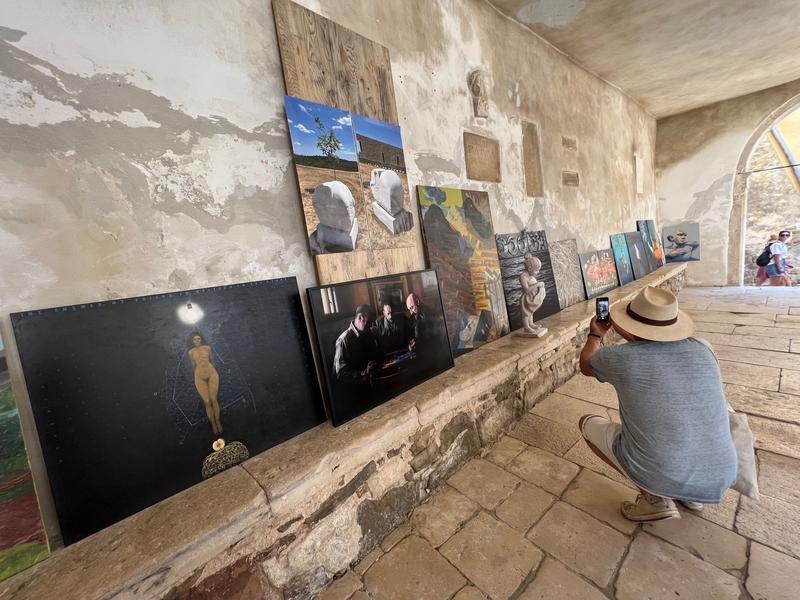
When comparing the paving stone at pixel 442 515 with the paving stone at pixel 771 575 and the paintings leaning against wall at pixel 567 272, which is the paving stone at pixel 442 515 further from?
the paintings leaning against wall at pixel 567 272

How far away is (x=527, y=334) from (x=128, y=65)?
10.1 ft

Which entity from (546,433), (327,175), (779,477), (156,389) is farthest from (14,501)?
(779,477)

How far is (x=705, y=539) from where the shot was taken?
157 centimetres

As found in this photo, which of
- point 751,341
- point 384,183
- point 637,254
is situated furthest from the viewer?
point 637,254

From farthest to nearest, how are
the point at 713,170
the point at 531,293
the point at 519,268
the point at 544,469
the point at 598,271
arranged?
the point at 713,170 → the point at 598,271 → the point at 519,268 → the point at 531,293 → the point at 544,469

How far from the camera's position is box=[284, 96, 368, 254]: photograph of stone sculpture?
186 centimetres

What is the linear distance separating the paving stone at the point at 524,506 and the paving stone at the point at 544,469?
7 centimetres

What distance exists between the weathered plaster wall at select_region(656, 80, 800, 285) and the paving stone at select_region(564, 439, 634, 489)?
806 centimetres

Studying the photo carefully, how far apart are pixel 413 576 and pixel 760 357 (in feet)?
14.3

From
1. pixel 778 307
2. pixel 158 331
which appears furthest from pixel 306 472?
pixel 778 307

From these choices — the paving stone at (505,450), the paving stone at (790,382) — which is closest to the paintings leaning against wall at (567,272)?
the paving stone at (790,382)

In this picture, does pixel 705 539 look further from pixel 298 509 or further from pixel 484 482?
pixel 298 509

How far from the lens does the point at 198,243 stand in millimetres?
1546

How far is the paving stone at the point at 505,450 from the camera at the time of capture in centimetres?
229
